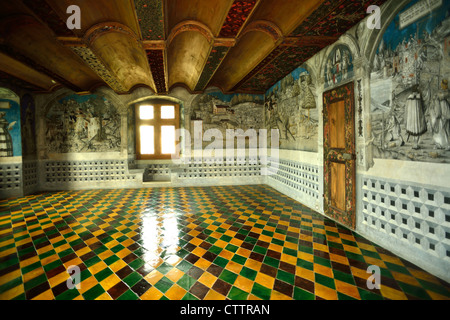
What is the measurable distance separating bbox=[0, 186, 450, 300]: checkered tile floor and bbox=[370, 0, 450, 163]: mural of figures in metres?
1.94

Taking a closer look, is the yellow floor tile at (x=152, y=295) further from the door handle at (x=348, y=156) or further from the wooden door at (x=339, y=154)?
the door handle at (x=348, y=156)

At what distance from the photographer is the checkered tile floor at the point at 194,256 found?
8.33ft

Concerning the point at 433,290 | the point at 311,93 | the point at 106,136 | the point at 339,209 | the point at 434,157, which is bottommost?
the point at 433,290

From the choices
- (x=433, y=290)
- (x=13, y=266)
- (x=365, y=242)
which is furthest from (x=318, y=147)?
(x=13, y=266)

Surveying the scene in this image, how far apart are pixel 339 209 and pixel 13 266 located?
644cm

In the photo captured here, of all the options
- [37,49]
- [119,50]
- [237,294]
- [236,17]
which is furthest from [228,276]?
[37,49]

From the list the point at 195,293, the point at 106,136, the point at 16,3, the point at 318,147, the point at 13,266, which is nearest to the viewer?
the point at 195,293

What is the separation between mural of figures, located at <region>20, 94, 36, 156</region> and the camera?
7734 mm

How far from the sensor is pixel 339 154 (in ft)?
15.4

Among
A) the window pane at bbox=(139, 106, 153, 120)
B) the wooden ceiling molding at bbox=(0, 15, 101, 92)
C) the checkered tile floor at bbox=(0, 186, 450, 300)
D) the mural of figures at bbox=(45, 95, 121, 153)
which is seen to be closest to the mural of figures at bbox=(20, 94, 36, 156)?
the mural of figures at bbox=(45, 95, 121, 153)

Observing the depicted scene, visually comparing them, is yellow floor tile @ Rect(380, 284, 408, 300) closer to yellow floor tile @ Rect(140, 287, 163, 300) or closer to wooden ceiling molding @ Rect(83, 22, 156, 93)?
yellow floor tile @ Rect(140, 287, 163, 300)

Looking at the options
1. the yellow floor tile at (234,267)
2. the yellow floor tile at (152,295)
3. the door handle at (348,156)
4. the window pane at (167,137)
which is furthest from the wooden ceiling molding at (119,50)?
the door handle at (348,156)
